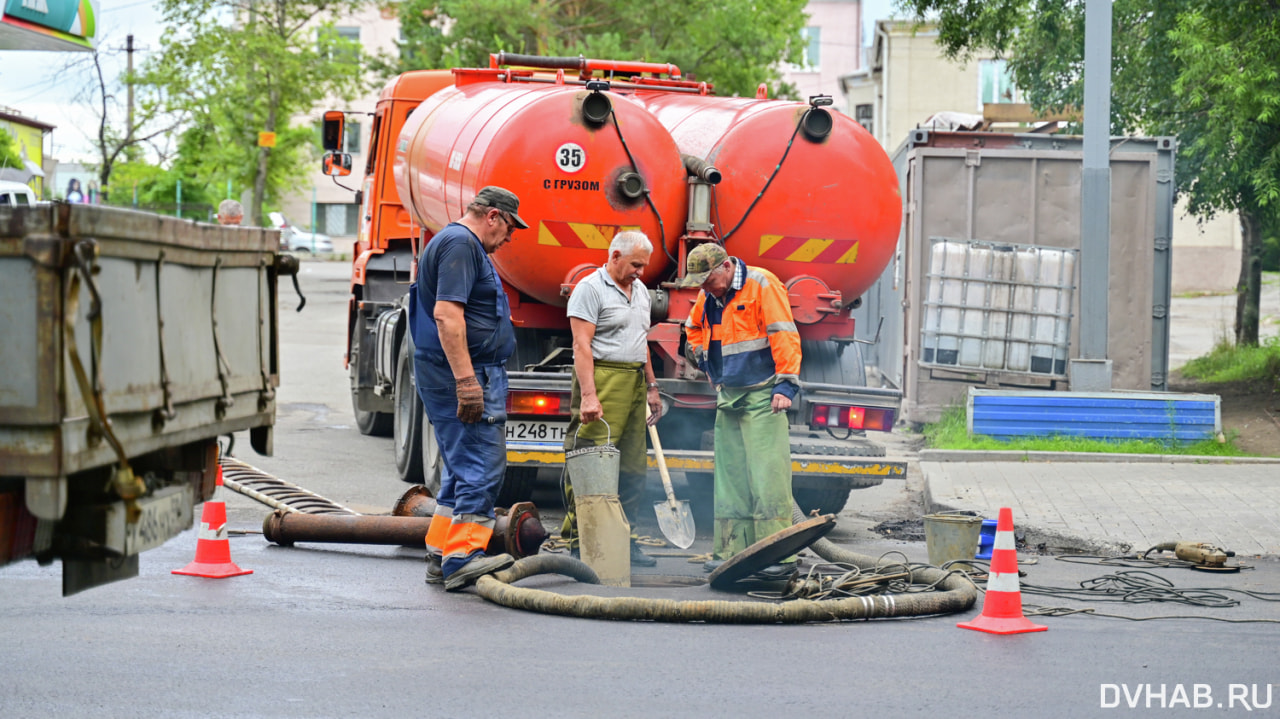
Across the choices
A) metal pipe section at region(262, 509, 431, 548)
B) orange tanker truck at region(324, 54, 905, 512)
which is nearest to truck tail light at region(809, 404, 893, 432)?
orange tanker truck at region(324, 54, 905, 512)

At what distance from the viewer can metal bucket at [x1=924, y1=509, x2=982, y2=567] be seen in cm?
736

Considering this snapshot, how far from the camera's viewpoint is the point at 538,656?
544 centimetres

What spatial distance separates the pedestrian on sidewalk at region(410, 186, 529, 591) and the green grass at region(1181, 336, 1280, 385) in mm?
10683

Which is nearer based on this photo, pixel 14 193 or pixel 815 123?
pixel 815 123

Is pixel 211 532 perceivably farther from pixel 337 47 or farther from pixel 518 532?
pixel 337 47

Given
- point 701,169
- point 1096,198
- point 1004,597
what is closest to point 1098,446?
point 1096,198

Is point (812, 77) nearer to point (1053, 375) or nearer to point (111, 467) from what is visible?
point (1053, 375)

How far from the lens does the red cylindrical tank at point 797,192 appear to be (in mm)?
8516

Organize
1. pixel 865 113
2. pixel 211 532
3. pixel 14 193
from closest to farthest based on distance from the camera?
pixel 211 532
pixel 14 193
pixel 865 113

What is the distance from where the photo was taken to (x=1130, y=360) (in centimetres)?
1396

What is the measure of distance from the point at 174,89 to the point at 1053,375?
24360 millimetres

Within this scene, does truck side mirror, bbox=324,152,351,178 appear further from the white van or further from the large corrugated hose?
the large corrugated hose

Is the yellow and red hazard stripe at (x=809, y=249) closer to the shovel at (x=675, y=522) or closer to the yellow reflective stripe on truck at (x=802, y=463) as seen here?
the yellow reflective stripe on truck at (x=802, y=463)

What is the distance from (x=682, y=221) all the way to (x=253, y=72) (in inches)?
1008
